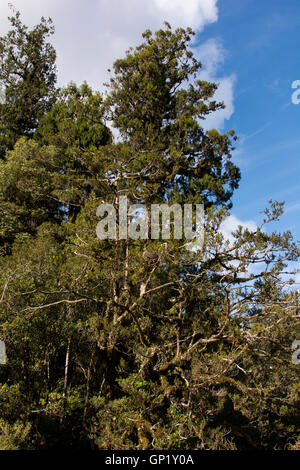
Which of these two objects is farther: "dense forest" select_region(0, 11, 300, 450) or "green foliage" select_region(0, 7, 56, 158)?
"green foliage" select_region(0, 7, 56, 158)

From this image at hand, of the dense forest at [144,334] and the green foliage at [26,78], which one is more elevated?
the green foliage at [26,78]

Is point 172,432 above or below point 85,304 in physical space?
below

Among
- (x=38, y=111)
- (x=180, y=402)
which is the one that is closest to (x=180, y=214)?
(x=180, y=402)

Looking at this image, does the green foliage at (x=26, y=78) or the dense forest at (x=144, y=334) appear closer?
the dense forest at (x=144, y=334)

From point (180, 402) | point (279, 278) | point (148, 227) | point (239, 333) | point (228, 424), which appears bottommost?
point (228, 424)

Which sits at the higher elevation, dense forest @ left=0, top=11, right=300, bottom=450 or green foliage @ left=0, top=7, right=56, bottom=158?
green foliage @ left=0, top=7, right=56, bottom=158

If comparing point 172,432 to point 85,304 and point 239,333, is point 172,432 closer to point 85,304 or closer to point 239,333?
point 239,333

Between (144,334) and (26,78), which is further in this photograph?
(26,78)

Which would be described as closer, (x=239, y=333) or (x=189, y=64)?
(x=239, y=333)

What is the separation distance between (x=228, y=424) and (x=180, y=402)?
Answer: 1.36 metres

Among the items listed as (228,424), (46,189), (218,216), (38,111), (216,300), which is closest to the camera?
(228,424)

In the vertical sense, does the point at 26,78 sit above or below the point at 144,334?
above

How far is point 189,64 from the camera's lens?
16859 mm

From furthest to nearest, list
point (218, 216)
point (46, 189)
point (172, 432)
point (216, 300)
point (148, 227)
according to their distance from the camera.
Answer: point (46, 189) < point (148, 227) < point (216, 300) < point (218, 216) < point (172, 432)
